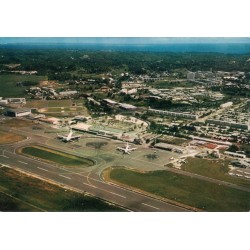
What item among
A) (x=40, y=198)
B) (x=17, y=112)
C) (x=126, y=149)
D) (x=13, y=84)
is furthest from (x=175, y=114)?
(x=13, y=84)

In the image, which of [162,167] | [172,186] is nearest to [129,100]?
[162,167]

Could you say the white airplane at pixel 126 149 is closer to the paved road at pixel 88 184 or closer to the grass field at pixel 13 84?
the paved road at pixel 88 184

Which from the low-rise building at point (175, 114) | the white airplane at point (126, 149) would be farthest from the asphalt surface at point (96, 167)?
the low-rise building at point (175, 114)

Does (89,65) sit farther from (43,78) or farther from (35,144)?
(35,144)

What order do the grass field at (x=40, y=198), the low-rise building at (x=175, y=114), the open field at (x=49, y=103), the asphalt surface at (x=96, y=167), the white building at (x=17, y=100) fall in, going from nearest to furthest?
1. the grass field at (x=40, y=198)
2. the asphalt surface at (x=96, y=167)
3. the low-rise building at (x=175, y=114)
4. the open field at (x=49, y=103)
5. the white building at (x=17, y=100)

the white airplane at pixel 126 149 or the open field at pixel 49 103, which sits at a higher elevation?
the open field at pixel 49 103

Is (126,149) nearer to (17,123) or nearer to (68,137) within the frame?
(68,137)
